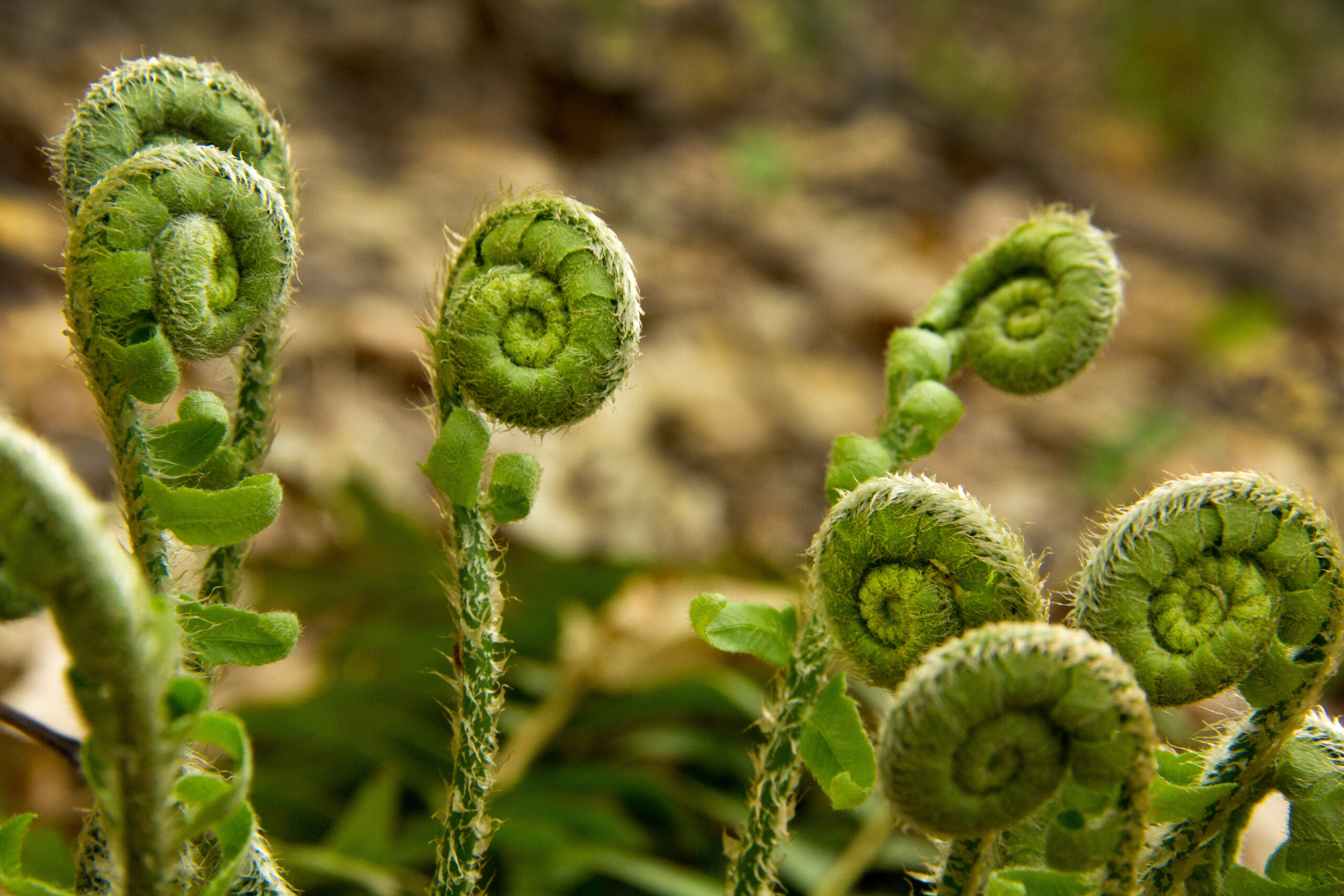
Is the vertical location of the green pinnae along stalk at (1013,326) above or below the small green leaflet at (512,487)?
above

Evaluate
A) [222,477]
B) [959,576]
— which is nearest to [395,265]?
[222,477]

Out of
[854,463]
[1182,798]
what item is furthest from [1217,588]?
[854,463]

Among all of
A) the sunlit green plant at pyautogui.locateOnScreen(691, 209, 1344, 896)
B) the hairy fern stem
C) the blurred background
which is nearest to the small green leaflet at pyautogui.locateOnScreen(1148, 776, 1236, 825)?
the sunlit green plant at pyautogui.locateOnScreen(691, 209, 1344, 896)

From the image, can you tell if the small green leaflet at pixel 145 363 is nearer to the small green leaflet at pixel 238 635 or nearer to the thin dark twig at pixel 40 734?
the small green leaflet at pixel 238 635

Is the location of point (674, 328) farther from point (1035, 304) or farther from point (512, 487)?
point (512, 487)

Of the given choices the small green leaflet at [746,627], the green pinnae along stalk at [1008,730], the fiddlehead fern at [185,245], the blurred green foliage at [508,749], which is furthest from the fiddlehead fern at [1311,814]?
the fiddlehead fern at [185,245]
